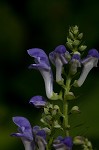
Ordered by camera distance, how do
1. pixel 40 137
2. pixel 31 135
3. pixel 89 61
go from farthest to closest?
pixel 89 61 → pixel 31 135 → pixel 40 137

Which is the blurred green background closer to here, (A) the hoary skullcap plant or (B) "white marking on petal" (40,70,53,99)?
(B) "white marking on petal" (40,70,53,99)

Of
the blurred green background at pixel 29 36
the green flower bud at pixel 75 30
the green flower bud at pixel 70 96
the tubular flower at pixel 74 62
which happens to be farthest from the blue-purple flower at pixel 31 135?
the blurred green background at pixel 29 36

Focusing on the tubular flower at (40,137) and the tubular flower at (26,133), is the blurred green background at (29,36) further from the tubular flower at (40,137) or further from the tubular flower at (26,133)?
the tubular flower at (40,137)

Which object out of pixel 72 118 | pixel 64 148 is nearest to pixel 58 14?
pixel 72 118

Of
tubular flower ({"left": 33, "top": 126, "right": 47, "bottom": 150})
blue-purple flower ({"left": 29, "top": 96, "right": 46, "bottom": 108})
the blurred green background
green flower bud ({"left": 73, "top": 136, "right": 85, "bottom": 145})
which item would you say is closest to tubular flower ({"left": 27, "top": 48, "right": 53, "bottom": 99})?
blue-purple flower ({"left": 29, "top": 96, "right": 46, "bottom": 108})

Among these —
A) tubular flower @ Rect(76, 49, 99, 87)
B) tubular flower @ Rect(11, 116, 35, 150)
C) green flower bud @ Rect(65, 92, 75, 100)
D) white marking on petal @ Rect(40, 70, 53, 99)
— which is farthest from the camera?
white marking on petal @ Rect(40, 70, 53, 99)

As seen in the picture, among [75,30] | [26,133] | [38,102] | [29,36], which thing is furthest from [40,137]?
[29,36]

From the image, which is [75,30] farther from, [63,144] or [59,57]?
[63,144]
